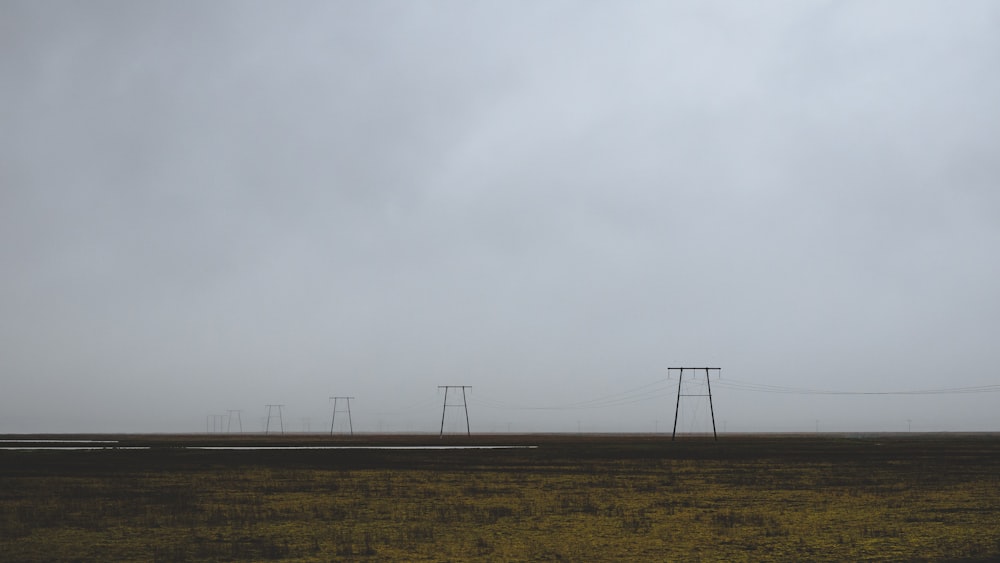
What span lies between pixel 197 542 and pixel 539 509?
11.8m

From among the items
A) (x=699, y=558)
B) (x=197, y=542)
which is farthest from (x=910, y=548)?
(x=197, y=542)

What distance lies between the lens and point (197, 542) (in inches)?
848

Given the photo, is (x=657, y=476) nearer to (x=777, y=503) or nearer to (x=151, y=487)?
(x=777, y=503)

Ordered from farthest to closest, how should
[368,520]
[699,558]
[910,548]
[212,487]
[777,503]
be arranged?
[212,487] → [777,503] → [368,520] → [910,548] → [699,558]

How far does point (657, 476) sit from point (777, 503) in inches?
633

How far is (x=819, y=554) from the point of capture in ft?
65.2

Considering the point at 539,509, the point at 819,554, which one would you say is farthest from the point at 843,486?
the point at 819,554

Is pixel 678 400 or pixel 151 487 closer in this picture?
pixel 151 487

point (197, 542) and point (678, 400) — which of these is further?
point (678, 400)

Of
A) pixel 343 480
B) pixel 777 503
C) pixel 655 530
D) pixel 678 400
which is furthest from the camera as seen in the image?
pixel 678 400

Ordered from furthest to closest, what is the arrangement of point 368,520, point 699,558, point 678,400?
1. point 678,400
2. point 368,520
3. point 699,558

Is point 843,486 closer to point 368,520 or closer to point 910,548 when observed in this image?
point 910,548

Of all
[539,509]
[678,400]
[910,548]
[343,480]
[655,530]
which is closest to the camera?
[910,548]

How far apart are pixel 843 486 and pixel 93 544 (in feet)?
103
